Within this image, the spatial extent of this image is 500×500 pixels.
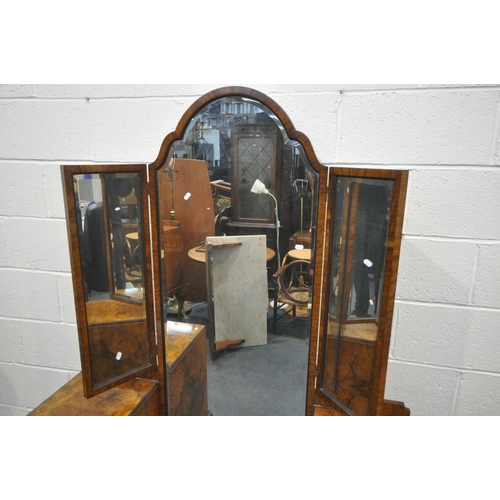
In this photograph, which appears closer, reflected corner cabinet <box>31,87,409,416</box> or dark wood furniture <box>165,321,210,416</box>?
reflected corner cabinet <box>31,87,409,416</box>

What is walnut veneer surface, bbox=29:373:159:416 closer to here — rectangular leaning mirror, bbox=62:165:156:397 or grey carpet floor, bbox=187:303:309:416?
rectangular leaning mirror, bbox=62:165:156:397

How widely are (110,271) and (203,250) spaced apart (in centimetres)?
22

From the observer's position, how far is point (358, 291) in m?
0.75

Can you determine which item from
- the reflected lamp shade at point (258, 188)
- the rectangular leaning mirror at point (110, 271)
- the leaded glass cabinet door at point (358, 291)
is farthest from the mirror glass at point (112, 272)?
the leaded glass cabinet door at point (358, 291)

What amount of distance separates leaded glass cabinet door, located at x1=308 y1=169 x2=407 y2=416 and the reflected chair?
0.04 metres

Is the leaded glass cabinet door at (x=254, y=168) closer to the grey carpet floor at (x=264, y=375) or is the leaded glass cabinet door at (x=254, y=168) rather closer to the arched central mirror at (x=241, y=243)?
the arched central mirror at (x=241, y=243)

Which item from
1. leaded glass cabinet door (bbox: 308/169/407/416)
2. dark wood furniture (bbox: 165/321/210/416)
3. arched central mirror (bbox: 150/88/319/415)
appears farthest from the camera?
dark wood furniture (bbox: 165/321/210/416)

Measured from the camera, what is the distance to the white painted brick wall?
79 cm

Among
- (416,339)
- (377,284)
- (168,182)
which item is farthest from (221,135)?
(416,339)

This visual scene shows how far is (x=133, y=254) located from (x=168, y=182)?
0.62ft

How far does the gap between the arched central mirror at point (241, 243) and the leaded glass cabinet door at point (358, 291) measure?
4 cm

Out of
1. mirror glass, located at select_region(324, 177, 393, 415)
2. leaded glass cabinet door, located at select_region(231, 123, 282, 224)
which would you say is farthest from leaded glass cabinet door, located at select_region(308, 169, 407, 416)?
leaded glass cabinet door, located at select_region(231, 123, 282, 224)

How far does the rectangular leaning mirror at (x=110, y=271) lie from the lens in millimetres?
764

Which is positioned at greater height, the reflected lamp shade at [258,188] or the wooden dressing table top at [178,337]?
the reflected lamp shade at [258,188]
